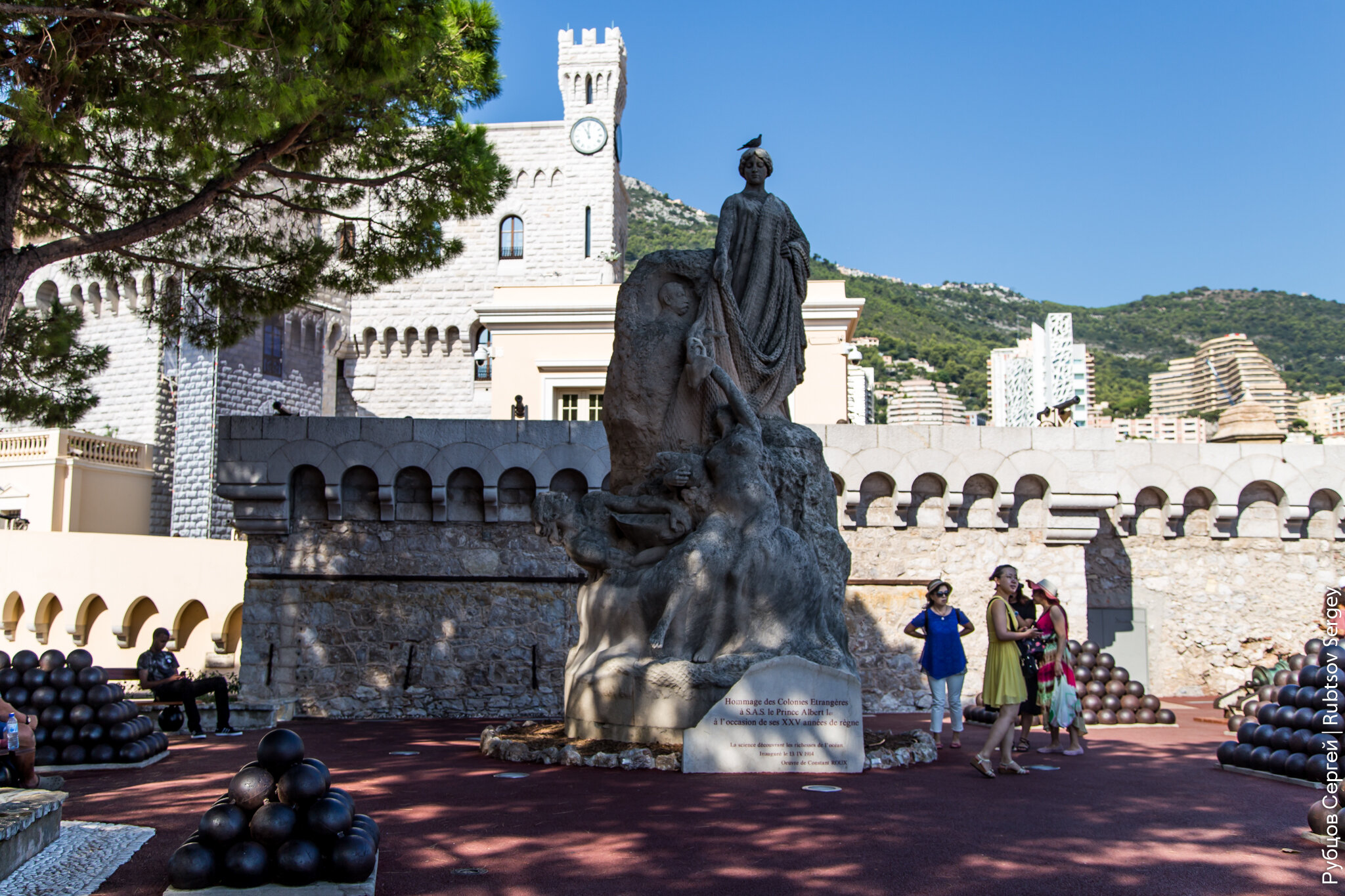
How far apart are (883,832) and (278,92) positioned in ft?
21.5

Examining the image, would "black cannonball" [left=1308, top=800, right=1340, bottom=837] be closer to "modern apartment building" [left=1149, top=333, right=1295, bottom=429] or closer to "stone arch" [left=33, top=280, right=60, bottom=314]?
"modern apartment building" [left=1149, top=333, right=1295, bottom=429]

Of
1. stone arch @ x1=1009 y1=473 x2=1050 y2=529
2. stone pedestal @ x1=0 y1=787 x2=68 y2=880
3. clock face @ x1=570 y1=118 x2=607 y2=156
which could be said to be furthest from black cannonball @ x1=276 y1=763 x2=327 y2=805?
clock face @ x1=570 y1=118 x2=607 y2=156

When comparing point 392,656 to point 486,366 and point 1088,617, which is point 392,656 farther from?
point 486,366

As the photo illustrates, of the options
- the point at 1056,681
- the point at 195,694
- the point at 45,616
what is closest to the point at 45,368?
the point at 195,694

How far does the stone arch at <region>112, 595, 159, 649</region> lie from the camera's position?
22969 mm

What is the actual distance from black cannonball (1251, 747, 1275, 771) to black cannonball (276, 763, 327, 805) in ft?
19.8

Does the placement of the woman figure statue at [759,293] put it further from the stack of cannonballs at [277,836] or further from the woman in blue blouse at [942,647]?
the stack of cannonballs at [277,836]

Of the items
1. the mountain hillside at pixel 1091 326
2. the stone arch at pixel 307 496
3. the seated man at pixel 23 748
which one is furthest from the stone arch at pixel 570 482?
the mountain hillside at pixel 1091 326

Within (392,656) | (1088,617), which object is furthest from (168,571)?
(1088,617)

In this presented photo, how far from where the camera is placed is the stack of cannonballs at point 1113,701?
36.9ft

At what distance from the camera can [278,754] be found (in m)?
3.97

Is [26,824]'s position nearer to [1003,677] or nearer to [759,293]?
[1003,677]

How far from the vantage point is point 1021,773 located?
698 centimetres

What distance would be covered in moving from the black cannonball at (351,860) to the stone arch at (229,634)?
19.7 metres
